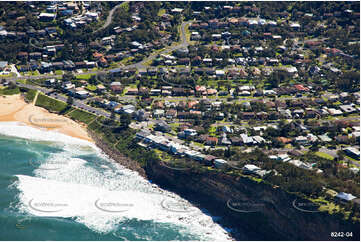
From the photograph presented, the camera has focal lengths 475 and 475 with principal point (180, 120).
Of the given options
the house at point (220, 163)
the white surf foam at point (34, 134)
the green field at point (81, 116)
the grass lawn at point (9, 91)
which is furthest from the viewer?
the grass lawn at point (9, 91)

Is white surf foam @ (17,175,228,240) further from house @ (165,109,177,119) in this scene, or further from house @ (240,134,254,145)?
house @ (165,109,177,119)

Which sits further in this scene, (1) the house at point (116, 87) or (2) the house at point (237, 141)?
(1) the house at point (116, 87)

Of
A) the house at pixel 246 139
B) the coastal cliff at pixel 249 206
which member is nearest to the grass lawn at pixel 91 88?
the coastal cliff at pixel 249 206

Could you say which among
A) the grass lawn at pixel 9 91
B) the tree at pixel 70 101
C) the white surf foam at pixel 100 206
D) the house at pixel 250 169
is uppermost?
the grass lawn at pixel 9 91

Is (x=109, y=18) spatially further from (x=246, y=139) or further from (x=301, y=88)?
(x=246, y=139)

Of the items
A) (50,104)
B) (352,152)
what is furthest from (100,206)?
(352,152)

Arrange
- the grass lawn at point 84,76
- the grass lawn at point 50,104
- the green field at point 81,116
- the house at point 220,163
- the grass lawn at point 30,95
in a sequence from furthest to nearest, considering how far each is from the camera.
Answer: the grass lawn at point 84,76, the grass lawn at point 30,95, the grass lawn at point 50,104, the green field at point 81,116, the house at point 220,163

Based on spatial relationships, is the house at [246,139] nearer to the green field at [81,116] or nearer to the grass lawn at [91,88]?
the green field at [81,116]

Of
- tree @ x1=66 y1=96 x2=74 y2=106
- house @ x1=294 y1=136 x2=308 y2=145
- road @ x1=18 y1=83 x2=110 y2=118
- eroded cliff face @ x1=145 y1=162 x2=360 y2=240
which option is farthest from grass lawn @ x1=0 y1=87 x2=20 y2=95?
house @ x1=294 y1=136 x2=308 y2=145
